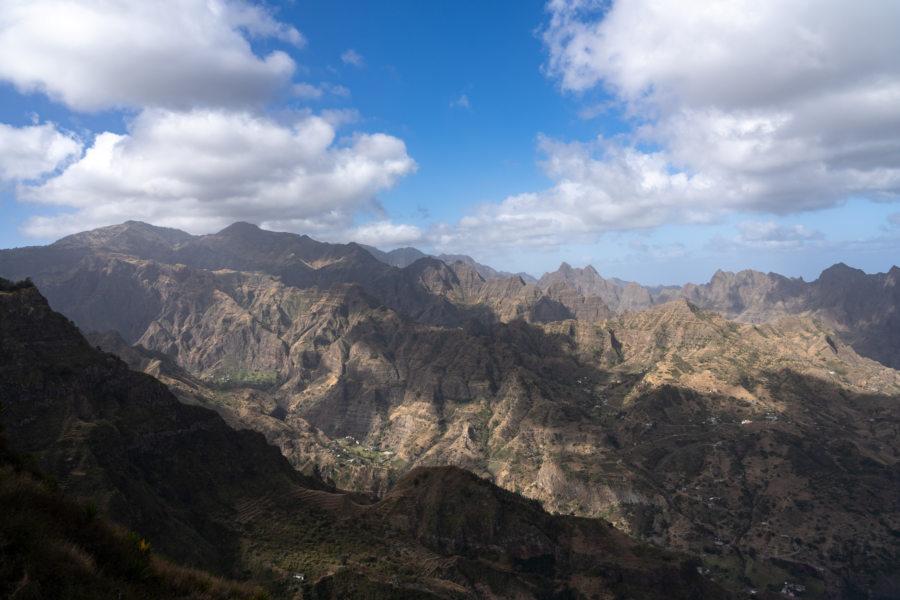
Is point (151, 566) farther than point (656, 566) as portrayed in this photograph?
No

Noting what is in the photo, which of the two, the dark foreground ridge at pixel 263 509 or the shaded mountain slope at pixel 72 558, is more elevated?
the shaded mountain slope at pixel 72 558

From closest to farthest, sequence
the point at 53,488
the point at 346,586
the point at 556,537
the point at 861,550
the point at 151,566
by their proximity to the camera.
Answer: the point at 151,566
the point at 53,488
the point at 346,586
the point at 556,537
the point at 861,550

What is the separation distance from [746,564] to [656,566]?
101m

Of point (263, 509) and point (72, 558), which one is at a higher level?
point (72, 558)

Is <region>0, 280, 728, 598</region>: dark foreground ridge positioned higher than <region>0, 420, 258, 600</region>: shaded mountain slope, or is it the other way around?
<region>0, 420, 258, 600</region>: shaded mountain slope

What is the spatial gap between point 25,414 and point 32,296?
4712 centimetres

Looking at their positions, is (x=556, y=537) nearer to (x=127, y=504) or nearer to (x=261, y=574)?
(x=261, y=574)

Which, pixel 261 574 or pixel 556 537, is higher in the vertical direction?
pixel 261 574

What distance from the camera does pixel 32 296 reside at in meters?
133

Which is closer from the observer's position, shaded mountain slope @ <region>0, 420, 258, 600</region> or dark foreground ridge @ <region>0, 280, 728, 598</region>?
shaded mountain slope @ <region>0, 420, 258, 600</region>

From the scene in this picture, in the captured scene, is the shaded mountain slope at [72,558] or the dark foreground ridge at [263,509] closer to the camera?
the shaded mountain slope at [72,558]

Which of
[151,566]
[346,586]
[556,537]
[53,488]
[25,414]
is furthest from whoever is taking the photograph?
[556,537]

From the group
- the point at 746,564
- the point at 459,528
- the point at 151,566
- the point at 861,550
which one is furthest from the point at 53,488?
the point at 861,550

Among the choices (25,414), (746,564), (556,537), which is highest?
(25,414)
